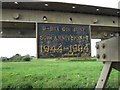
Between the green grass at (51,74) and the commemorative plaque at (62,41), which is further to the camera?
the green grass at (51,74)

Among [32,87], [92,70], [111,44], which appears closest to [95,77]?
[92,70]

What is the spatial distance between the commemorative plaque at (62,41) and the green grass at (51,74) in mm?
4129

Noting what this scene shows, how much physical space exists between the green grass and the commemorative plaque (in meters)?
4.13

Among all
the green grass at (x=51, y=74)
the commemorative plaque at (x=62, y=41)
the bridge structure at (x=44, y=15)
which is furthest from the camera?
the green grass at (x=51, y=74)

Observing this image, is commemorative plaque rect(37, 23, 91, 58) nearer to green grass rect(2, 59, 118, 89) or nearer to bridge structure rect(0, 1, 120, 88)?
bridge structure rect(0, 1, 120, 88)

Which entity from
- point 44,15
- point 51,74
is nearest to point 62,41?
point 44,15

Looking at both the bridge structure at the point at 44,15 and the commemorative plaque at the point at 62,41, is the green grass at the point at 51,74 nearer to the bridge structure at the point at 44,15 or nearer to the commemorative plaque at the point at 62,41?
the bridge structure at the point at 44,15

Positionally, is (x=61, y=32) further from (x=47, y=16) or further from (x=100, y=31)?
(x=100, y=31)

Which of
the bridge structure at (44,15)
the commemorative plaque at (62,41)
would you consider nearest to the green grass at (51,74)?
the bridge structure at (44,15)

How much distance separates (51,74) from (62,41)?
8619 mm

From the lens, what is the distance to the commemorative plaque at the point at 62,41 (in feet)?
30.8

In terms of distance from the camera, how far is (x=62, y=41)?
966cm

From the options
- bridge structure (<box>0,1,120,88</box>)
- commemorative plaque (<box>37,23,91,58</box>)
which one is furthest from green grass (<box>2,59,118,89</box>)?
commemorative plaque (<box>37,23,91,58</box>)

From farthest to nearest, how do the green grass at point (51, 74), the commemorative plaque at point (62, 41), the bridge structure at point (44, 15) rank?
the green grass at point (51, 74), the bridge structure at point (44, 15), the commemorative plaque at point (62, 41)
